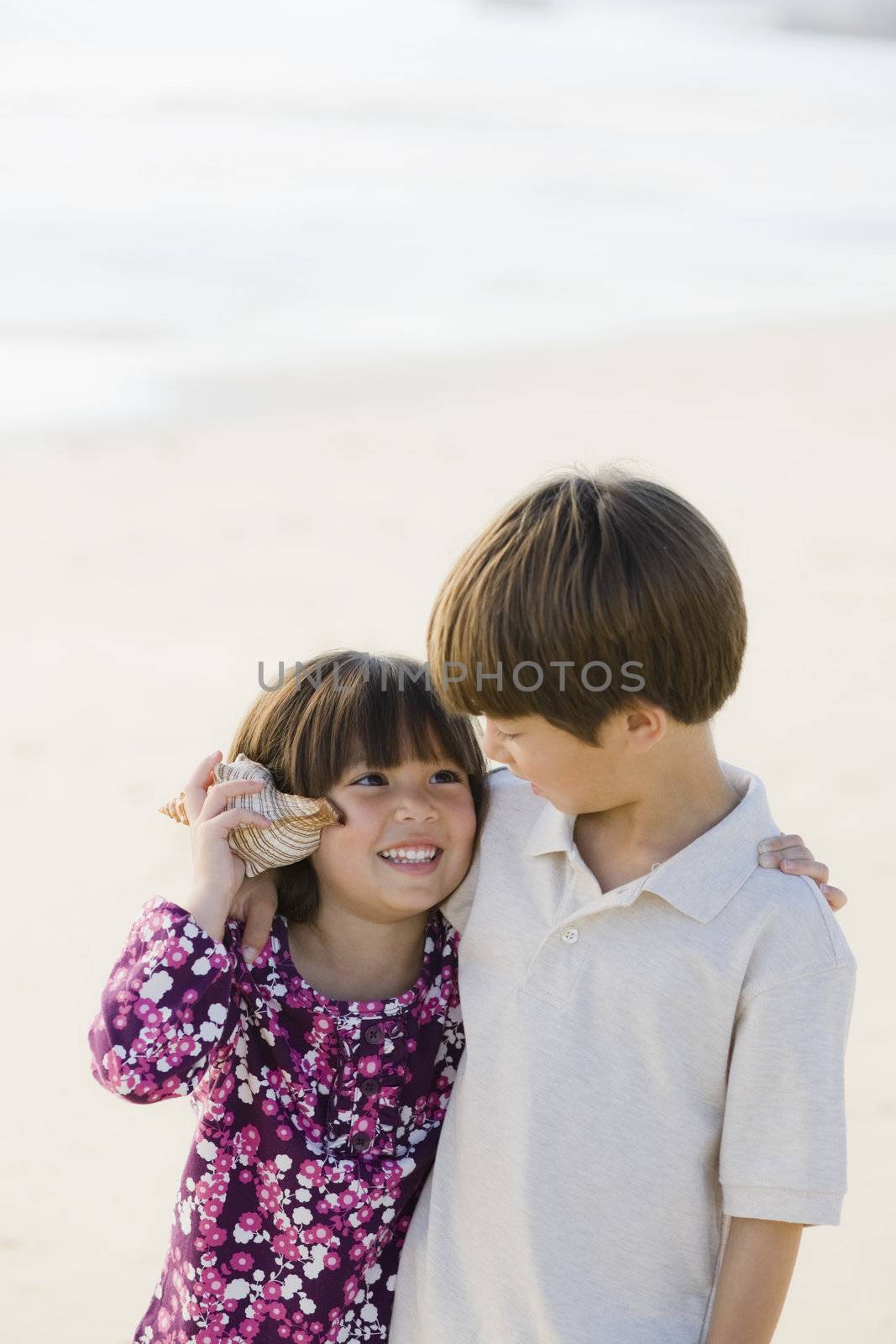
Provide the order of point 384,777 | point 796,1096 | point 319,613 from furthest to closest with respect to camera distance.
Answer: point 319,613
point 384,777
point 796,1096

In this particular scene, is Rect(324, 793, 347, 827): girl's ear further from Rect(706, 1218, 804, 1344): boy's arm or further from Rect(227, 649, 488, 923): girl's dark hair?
Rect(706, 1218, 804, 1344): boy's arm

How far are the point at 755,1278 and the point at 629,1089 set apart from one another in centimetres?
24

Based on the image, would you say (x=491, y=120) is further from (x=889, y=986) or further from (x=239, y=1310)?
(x=239, y=1310)

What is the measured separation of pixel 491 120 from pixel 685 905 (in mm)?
21657

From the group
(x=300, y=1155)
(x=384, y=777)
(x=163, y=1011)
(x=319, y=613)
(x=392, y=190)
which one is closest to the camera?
(x=163, y=1011)

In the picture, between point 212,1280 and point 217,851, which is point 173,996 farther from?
point 212,1280

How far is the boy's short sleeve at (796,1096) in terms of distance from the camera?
5.44 ft

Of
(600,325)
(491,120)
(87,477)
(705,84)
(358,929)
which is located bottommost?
(358,929)

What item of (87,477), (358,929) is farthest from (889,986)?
(87,477)

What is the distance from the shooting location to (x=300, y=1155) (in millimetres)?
1989

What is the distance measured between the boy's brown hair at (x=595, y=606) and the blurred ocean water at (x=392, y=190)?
24.9ft

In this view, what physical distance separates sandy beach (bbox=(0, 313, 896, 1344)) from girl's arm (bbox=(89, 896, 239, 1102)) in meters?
0.85

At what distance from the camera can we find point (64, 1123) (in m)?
3.75

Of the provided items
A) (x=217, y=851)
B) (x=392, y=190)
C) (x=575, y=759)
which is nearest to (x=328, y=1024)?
(x=217, y=851)
